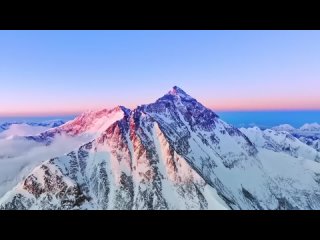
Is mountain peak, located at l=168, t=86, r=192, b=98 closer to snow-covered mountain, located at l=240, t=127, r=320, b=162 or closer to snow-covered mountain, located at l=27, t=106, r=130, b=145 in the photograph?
snow-covered mountain, located at l=27, t=106, r=130, b=145

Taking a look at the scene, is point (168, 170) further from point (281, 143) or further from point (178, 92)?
point (281, 143)

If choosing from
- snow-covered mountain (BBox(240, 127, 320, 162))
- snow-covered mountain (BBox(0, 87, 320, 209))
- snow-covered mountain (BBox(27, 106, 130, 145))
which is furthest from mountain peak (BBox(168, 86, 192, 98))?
snow-covered mountain (BBox(240, 127, 320, 162))

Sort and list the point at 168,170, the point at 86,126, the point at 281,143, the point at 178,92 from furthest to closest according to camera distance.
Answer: the point at 281,143 < the point at 86,126 < the point at 178,92 < the point at 168,170

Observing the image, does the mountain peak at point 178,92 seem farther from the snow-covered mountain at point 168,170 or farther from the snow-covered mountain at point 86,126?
the snow-covered mountain at point 86,126

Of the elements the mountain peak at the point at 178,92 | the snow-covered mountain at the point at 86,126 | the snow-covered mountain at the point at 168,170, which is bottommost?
the snow-covered mountain at the point at 168,170

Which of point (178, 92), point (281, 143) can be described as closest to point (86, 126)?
point (178, 92)

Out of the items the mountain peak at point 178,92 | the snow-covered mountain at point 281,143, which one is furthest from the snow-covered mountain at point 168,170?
the snow-covered mountain at point 281,143
